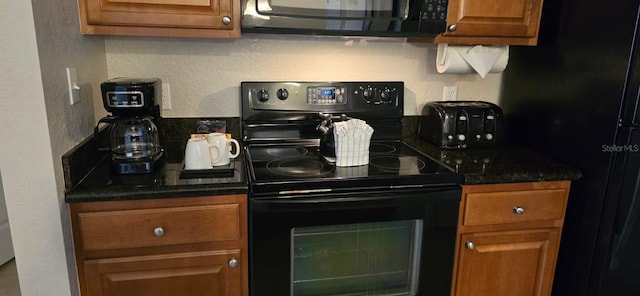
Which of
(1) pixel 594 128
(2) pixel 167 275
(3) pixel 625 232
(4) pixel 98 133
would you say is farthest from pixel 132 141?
(3) pixel 625 232

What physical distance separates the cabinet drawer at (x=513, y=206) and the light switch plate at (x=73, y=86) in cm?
137

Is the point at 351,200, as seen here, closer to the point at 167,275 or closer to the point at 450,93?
the point at 167,275

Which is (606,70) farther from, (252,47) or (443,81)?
(252,47)

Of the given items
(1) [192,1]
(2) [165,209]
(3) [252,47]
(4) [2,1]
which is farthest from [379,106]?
(4) [2,1]

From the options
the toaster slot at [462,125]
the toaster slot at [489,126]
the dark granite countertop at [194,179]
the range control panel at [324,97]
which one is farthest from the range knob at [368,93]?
the toaster slot at [489,126]

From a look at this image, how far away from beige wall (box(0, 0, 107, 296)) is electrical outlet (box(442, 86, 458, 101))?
156 cm

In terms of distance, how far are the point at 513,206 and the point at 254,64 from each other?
120cm

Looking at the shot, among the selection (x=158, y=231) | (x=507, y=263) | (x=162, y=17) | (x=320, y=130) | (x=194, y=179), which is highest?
(x=162, y=17)

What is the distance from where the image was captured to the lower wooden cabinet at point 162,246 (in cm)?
132

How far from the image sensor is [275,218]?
4.54 ft

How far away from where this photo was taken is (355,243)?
1.52m

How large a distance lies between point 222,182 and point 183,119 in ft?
2.01

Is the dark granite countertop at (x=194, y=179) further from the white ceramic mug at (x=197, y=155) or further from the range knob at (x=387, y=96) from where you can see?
the range knob at (x=387, y=96)

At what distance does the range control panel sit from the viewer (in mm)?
1855
